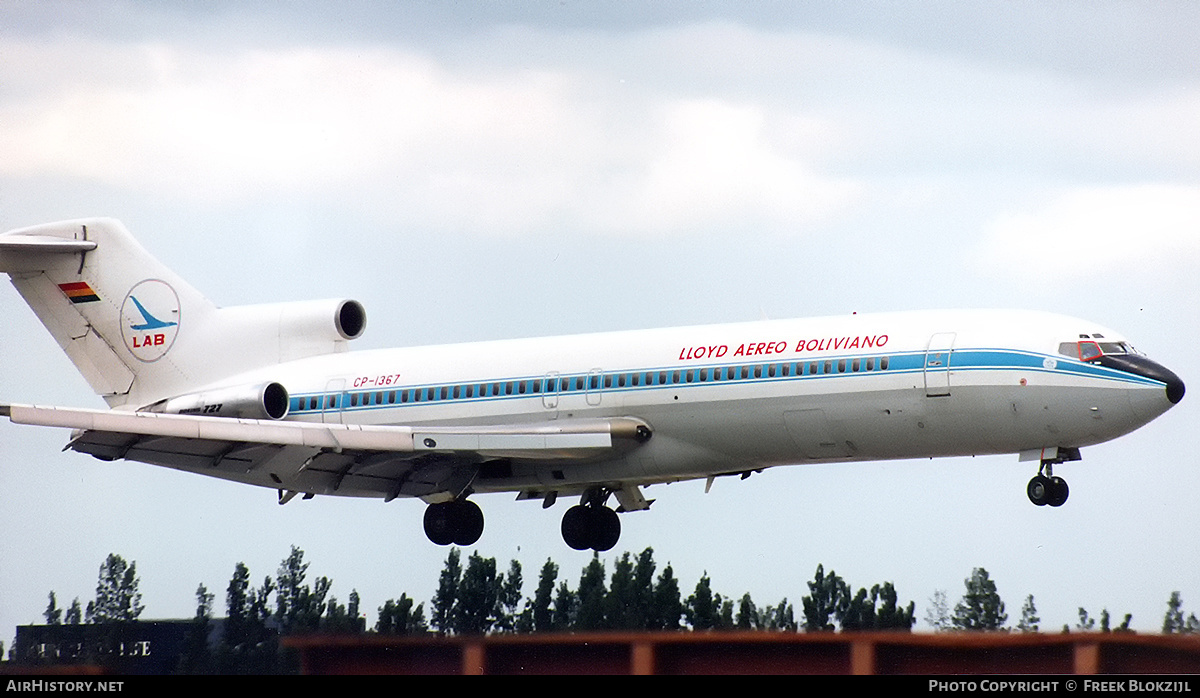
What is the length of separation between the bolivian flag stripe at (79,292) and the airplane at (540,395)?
0.18 ft

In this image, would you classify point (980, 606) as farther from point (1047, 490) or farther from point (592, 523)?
point (592, 523)

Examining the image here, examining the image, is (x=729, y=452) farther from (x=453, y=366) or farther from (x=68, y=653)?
(x=68, y=653)

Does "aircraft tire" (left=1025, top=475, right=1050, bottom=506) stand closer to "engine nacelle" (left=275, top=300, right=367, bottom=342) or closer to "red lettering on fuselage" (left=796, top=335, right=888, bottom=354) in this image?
"red lettering on fuselage" (left=796, top=335, right=888, bottom=354)

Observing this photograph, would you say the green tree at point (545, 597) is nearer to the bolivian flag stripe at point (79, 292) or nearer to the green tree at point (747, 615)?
the green tree at point (747, 615)

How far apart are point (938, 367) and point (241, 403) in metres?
16.2

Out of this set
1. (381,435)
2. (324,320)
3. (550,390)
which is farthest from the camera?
(324,320)

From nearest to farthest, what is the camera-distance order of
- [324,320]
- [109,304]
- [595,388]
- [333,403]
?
[595,388]
[333,403]
[324,320]
[109,304]

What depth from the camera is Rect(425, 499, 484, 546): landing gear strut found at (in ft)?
142

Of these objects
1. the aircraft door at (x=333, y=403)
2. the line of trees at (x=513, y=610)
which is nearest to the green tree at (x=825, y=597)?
the line of trees at (x=513, y=610)

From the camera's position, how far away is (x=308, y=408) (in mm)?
44562

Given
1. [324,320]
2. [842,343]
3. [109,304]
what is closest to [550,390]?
[842,343]

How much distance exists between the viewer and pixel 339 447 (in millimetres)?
40500

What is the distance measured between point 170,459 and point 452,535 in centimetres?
633
